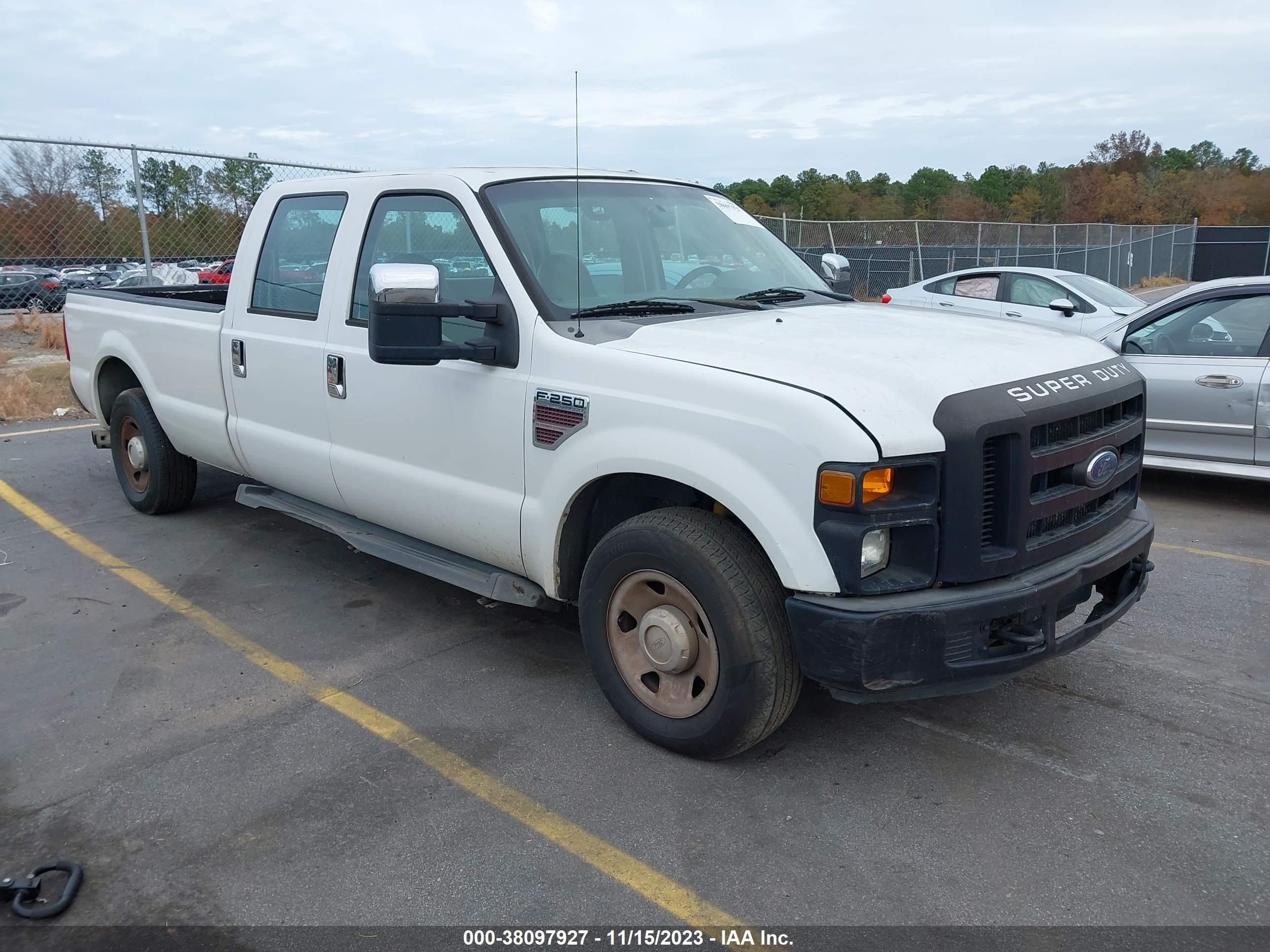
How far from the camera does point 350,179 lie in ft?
15.6

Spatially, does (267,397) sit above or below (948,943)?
above

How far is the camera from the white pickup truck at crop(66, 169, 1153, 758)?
2945 mm

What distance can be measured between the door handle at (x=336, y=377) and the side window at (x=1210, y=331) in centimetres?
579

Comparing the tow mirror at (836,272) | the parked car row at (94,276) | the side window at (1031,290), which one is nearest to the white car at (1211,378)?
the tow mirror at (836,272)

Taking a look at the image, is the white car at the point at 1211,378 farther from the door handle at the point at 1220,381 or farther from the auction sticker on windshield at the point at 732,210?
the auction sticker on windshield at the point at 732,210

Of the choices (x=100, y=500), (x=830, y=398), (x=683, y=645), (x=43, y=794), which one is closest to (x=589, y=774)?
(x=683, y=645)

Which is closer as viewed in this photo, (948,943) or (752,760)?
(948,943)

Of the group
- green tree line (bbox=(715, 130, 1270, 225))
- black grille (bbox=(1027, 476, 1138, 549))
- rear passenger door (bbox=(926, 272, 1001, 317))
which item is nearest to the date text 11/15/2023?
black grille (bbox=(1027, 476, 1138, 549))

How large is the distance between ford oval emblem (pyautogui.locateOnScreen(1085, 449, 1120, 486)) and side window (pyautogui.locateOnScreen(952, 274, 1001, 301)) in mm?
8335

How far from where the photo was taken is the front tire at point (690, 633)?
3.14 m

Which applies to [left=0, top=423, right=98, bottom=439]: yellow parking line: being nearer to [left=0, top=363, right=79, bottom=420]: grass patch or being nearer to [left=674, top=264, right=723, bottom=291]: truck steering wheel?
[left=0, top=363, right=79, bottom=420]: grass patch

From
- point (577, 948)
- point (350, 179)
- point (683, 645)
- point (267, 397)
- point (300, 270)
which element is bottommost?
point (577, 948)

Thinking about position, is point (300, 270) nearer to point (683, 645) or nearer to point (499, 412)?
point (499, 412)

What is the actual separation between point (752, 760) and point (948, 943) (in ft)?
3.36
